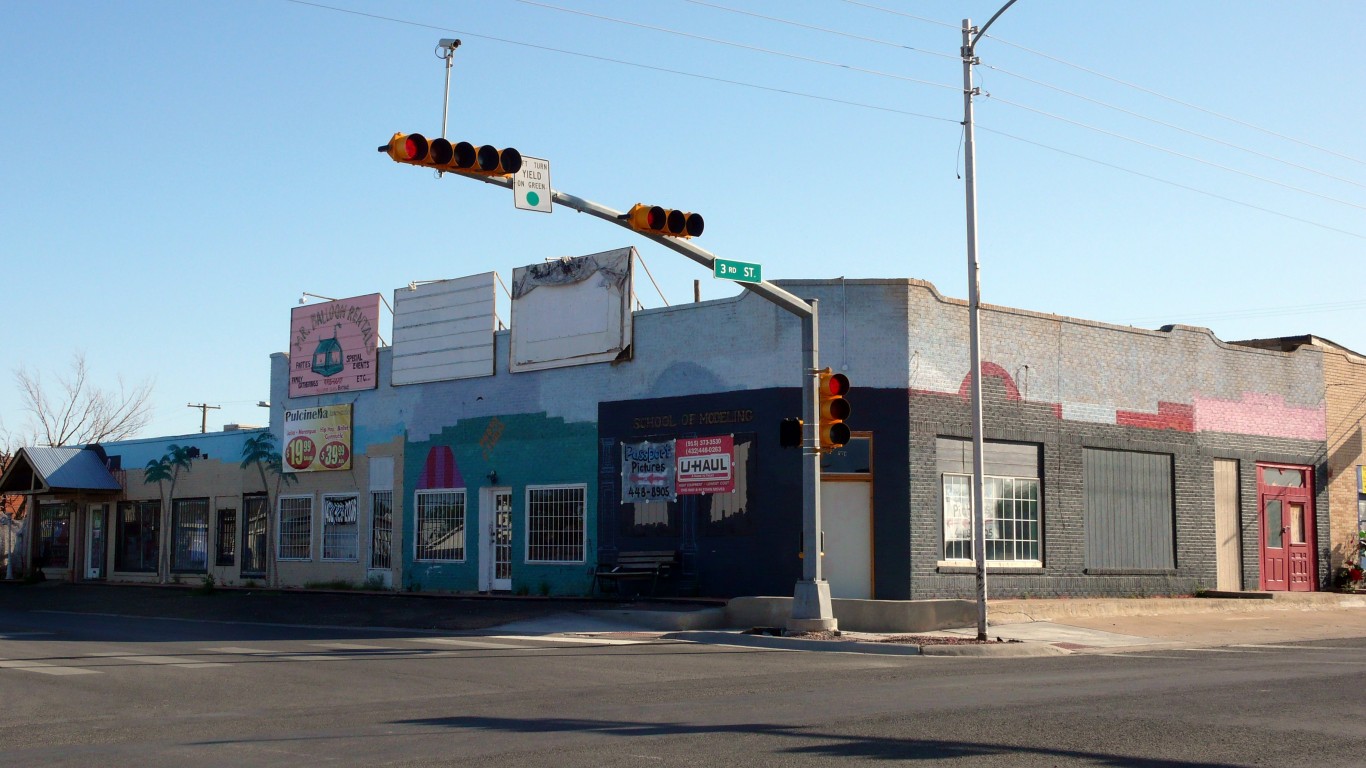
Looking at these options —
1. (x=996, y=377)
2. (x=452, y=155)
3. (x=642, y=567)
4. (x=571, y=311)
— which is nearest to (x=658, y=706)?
(x=452, y=155)

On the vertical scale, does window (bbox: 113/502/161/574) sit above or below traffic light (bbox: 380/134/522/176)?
below

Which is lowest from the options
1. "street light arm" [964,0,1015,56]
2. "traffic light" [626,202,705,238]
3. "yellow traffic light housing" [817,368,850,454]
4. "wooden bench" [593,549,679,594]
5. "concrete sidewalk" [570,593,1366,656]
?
"concrete sidewalk" [570,593,1366,656]

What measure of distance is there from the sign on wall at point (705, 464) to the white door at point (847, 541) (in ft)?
6.70

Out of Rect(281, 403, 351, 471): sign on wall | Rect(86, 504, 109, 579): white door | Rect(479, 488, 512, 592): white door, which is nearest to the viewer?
Rect(479, 488, 512, 592): white door

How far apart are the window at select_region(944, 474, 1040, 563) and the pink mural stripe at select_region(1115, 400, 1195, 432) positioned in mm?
3102

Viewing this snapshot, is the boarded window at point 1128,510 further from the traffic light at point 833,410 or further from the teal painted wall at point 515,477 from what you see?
the teal painted wall at point 515,477

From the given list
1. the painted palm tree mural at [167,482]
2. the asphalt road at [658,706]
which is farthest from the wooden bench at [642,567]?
the painted palm tree mural at [167,482]

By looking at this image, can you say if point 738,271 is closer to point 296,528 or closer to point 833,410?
point 833,410

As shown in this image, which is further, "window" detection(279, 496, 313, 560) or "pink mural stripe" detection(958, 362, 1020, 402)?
"window" detection(279, 496, 313, 560)

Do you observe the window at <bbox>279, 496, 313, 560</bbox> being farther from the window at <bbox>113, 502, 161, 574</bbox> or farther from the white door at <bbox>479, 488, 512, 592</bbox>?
the white door at <bbox>479, 488, 512, 592</bbox>

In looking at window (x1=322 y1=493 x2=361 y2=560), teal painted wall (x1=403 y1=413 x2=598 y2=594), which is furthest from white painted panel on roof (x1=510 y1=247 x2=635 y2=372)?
window (x1=322 y1=493 x2=361 y2=560)

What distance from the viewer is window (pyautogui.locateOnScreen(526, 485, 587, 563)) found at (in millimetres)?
28312

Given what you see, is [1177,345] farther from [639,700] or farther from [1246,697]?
[639,700]

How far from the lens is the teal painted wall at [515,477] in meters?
28.2
